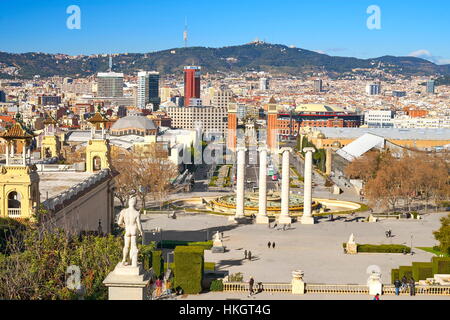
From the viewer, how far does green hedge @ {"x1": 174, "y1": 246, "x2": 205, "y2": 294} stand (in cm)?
2580

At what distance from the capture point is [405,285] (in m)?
25.7

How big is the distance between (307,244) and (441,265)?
1148 centimetres

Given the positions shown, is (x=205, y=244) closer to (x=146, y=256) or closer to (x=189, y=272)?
(x=146, y=256)

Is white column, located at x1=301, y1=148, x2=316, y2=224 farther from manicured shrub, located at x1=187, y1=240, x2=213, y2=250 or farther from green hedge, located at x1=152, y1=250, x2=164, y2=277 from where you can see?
green hedge, located at x1=152, y1=250, x2=164, y2=277

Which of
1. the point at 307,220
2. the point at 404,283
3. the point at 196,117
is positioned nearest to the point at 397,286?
the point at 404,283

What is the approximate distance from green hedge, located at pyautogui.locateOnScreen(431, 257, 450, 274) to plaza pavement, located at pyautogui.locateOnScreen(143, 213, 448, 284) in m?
2.15

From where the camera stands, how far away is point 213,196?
59.8m

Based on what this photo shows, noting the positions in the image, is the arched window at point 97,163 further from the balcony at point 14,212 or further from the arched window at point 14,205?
the balcony at point 14,212

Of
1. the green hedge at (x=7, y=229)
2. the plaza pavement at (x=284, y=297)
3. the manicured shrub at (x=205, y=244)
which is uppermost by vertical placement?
the green hedge at (x=7, y=229)

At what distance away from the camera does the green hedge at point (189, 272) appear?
1016 inches

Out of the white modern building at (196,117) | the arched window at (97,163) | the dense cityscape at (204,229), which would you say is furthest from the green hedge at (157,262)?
the white modern building at (196,117)

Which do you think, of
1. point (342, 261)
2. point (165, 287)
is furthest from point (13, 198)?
point (342, 261)

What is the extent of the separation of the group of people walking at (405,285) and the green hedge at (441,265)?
1808 millimetres
